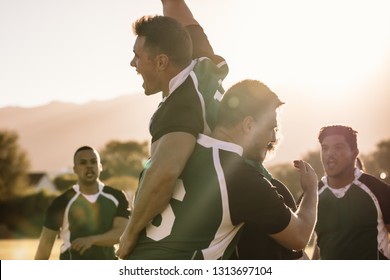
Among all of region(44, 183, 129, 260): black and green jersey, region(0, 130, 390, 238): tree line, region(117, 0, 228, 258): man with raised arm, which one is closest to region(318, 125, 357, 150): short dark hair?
region(0, 130, 390, 238): tree line

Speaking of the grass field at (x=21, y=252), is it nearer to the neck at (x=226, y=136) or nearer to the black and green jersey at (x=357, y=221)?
the black and green jersey at (x=357, y=221)

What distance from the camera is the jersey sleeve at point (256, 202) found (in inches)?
132

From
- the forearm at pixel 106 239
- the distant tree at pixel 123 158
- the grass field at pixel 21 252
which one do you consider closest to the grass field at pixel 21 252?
the grass field at pixel 21 252

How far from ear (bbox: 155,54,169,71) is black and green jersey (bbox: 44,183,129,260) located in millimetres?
4596

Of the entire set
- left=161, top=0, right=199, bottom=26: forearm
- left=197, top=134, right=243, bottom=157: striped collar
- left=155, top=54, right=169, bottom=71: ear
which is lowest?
left=197, top=134, right=243, bottom=157: striped collar

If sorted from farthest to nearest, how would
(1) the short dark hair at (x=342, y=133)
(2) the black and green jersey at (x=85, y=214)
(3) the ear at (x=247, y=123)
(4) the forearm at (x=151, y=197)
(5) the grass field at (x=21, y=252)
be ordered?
1. (5) the grass field at (x=21, y=252)
2. (2) the black and green jersey at (x=85, y=214)
3. (1) the short dark hair at (x=342, y=133)
4. (3) the ear at (x=247, y=123)
5. (4) the forearm at (x=151, y=197)

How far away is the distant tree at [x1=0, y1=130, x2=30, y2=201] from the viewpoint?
194ft

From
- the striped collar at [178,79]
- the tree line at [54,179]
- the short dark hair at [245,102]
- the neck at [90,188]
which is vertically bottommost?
the short dark hair at [245,102]

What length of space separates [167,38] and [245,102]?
1.71ft

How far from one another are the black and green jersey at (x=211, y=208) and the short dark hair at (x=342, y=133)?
3.25 metres

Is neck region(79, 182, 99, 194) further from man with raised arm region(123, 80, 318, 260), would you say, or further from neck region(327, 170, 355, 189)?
man with raised arm region(123, 80, 318, 260)

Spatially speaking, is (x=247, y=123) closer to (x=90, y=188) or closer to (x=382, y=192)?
(x=382, y=192)

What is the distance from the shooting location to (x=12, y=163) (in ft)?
214
